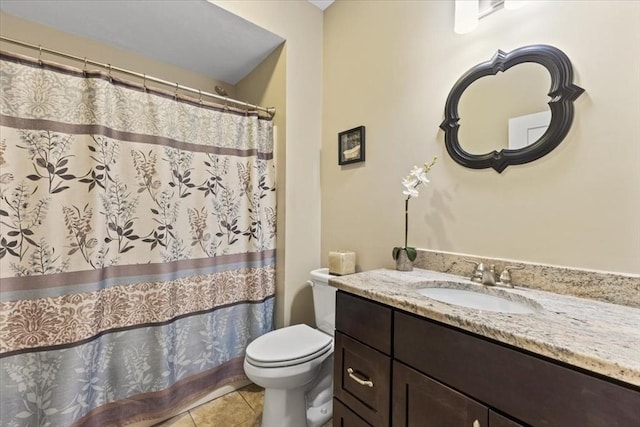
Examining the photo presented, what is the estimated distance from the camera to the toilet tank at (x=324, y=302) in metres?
1.56

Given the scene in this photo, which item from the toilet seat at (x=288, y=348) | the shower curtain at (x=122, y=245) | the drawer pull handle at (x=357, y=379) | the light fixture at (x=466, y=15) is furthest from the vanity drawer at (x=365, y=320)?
the light fixture at (x=466, y=15)

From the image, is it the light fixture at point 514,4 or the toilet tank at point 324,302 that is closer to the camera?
the light fixture at point 514,4

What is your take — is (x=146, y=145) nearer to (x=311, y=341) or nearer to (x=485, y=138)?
(x=311, y=341)

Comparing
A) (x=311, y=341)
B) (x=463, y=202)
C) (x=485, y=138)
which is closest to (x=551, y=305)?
(x=463, y=202)

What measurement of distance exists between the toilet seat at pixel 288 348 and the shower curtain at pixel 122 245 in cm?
38

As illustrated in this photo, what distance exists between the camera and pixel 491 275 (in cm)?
104

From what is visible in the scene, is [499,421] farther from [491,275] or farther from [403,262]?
[403,262]

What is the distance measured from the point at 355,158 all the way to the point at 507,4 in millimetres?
956

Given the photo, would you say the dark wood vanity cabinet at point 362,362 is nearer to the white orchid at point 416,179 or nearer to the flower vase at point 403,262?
the flower vase at point 403,262

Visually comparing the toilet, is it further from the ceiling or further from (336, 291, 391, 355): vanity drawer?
the ceiling

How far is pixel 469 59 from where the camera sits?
3.93 ft

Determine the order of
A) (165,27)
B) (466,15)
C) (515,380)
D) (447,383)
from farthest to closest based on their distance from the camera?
(165,27) → (466,15) → (447,383) → (515,380)

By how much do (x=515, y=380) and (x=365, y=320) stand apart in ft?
1.45

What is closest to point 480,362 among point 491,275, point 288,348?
point 491,275
